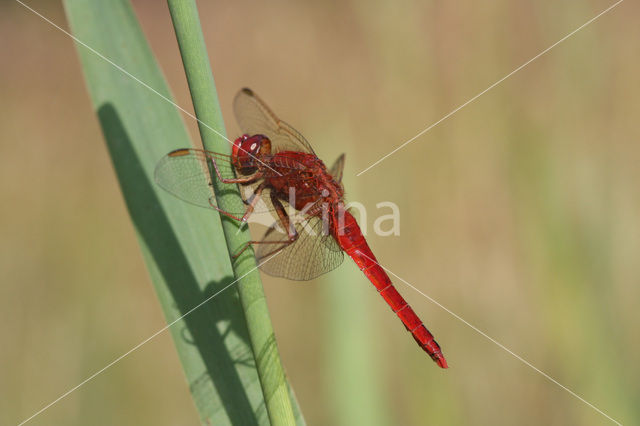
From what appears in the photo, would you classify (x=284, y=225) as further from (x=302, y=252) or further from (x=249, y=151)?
(x=249, y=151)

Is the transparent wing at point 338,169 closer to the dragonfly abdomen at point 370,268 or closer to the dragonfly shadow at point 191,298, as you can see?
the dragonfly abdomen at point 370,268

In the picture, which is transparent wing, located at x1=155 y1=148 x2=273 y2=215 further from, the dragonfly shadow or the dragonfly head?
the dragonfly head

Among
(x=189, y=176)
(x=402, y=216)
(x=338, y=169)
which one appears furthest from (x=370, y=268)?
(x=402, y=216)

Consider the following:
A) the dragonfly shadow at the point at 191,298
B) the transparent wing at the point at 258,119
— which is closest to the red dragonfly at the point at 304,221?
the transparent wing at the point at 258,119

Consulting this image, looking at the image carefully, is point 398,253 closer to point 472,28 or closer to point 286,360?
point 286,360

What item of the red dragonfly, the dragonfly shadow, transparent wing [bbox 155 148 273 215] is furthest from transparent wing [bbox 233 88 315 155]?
the dragonfly shadow
